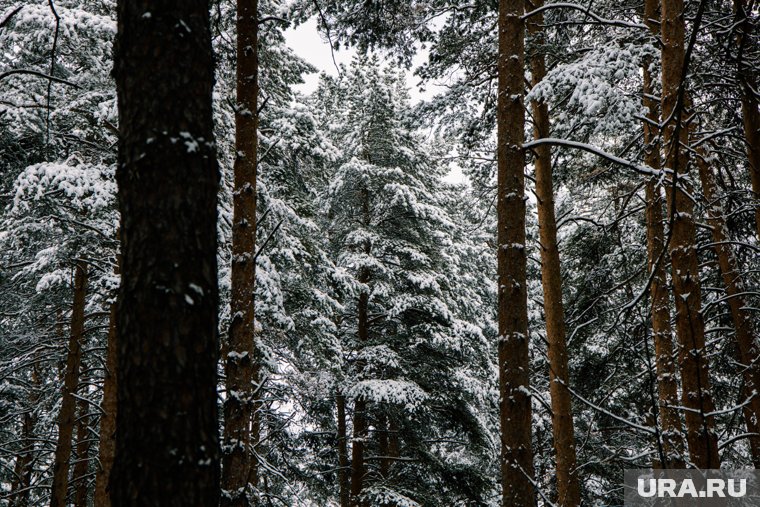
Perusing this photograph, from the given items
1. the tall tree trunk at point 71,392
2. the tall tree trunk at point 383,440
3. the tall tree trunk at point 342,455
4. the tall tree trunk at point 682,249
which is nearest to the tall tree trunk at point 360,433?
the tall tree trunk at point 383,440

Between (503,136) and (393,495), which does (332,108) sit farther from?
(503,136)

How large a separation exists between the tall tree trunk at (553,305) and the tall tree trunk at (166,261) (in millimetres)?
6197

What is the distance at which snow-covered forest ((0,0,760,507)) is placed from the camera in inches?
80.4

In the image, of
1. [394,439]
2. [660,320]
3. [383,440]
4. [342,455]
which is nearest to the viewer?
[660,320]

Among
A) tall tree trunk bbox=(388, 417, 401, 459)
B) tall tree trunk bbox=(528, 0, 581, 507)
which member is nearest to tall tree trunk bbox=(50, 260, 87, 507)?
tall tree trunk bbox=(388, 417, 401, 459)

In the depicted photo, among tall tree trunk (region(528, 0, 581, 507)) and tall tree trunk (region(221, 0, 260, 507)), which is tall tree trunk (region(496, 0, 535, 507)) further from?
tall tree trunk (region(528, 0, 581, 507))

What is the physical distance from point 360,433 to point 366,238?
4.28 metres

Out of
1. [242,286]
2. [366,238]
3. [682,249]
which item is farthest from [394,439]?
[682,249]

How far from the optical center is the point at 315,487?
46.1ft

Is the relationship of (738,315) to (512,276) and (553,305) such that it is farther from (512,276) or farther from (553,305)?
(512,276)

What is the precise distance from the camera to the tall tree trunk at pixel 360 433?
1170cm

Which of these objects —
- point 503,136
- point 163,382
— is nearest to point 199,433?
point 163,382

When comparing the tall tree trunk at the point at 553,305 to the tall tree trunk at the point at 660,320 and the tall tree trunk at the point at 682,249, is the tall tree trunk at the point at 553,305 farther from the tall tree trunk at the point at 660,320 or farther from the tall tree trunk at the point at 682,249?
the tall tree trunk at the point at 682,249

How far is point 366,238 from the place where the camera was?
40.5 feet
